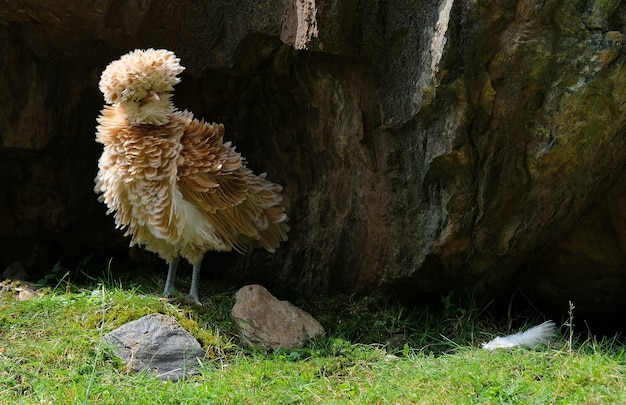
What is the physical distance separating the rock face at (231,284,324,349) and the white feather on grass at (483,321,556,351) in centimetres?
87

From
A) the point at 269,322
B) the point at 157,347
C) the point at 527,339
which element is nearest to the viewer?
the point at 157,347

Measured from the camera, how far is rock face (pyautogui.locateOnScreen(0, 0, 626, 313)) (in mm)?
3625

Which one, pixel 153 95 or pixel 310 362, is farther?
pixel 153 95

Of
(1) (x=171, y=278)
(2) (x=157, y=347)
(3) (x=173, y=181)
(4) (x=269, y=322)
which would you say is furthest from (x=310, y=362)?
(3) (x=173, y=181)

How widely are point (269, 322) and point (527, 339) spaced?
127cm

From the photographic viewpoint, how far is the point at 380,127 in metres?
4.08

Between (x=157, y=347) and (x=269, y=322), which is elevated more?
(x=269, y=322)

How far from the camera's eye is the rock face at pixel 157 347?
3.64m

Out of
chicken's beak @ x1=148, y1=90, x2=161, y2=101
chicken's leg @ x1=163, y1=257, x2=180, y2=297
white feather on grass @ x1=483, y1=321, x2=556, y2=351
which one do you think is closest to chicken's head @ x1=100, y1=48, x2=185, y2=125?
chicken's beak @ x1=148, y1=90, x2=161, y2=101

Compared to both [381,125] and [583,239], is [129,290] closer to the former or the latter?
[381,125]

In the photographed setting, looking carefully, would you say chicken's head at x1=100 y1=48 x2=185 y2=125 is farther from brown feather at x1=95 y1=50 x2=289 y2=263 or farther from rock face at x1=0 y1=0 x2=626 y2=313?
rock face at x1=0 y1=0 x2=626 y2=313

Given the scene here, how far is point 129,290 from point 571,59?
2531 mm

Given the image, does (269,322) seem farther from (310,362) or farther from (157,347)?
(157,347)

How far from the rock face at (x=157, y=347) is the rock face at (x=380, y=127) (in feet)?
3.55
